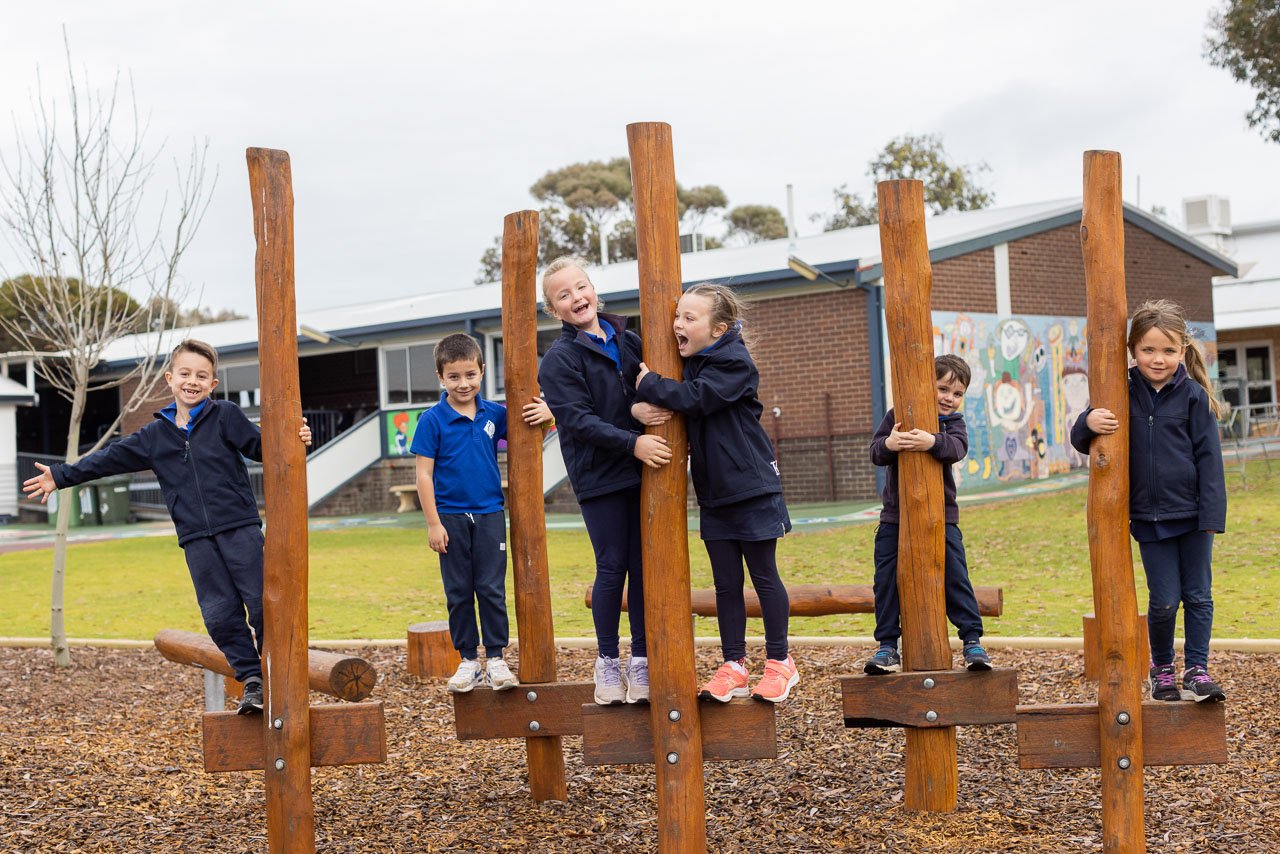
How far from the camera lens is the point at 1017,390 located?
69.9 feet

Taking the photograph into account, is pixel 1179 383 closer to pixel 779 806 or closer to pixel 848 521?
pixel 779 806

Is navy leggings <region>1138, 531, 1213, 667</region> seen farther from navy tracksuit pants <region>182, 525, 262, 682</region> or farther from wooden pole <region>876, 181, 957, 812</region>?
navy tracksuit pants <region>182, 525, 262, 682</region>

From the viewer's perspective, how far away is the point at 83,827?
5188mm

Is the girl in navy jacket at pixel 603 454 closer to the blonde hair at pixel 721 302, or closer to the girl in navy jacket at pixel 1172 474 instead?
the blonde hair at pixel 721 302

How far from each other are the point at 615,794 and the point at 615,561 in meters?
1.44

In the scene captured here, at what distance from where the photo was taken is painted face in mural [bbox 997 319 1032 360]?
2125cm

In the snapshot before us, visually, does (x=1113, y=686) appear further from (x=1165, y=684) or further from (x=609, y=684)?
(x=609, y=684)

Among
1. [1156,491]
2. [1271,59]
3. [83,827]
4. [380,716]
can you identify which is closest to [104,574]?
[83,827]

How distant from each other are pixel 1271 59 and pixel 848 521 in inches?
422

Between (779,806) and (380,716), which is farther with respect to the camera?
(779,806)

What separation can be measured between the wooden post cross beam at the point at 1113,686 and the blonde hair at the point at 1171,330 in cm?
19

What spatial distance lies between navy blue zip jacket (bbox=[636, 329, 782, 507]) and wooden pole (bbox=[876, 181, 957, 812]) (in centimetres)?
52

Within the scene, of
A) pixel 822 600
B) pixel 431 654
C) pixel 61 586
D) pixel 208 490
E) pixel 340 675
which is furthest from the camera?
pixel 61 586

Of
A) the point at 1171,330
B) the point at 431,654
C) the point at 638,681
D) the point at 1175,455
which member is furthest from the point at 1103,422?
the point at 431,654
